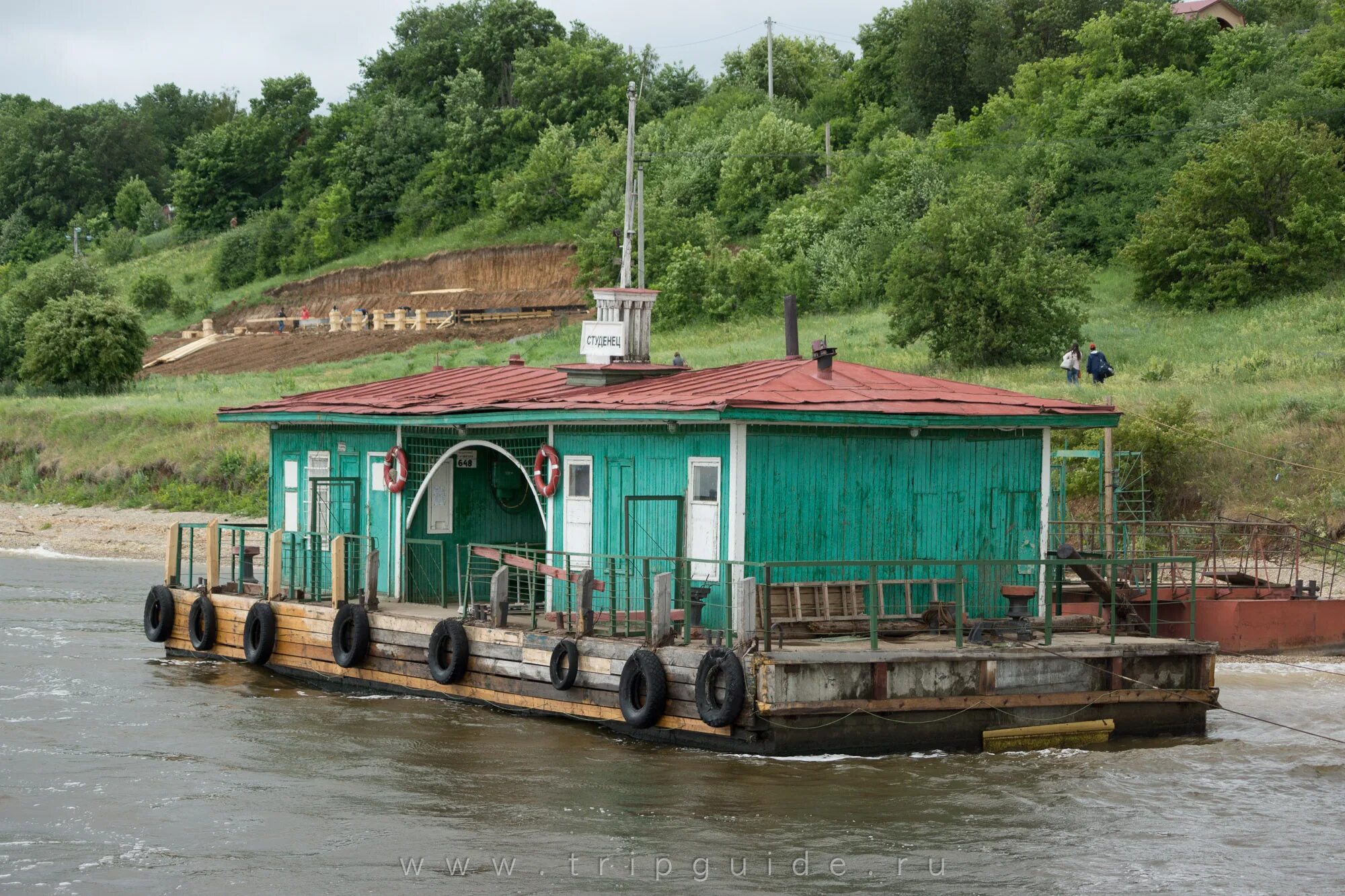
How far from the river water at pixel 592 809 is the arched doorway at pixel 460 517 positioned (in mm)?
2508

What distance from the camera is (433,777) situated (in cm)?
1570

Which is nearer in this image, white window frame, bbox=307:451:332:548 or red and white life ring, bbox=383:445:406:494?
red and white life ring, bbox=383:445:406:494

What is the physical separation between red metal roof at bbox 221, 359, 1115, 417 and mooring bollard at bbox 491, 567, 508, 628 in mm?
1946

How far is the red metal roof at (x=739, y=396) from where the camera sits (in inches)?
683

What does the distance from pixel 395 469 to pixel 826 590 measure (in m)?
6.83

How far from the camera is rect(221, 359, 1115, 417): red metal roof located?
57.0 feet

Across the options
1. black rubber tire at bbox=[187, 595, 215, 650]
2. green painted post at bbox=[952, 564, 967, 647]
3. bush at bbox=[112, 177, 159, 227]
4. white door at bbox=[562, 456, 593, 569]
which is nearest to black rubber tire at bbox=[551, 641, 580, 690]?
white door at bbox=[562, 456, 593, 569]

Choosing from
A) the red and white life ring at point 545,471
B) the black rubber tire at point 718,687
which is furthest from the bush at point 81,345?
Result: the black rubber tire at point 718,687

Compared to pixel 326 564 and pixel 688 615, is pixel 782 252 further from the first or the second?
pixel 688 615

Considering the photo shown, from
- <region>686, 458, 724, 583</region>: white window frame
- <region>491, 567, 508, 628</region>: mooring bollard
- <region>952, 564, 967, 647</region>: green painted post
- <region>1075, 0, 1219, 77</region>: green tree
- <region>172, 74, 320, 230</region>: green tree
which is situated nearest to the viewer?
<region>952, 564, 967, 647</region>: green painted post

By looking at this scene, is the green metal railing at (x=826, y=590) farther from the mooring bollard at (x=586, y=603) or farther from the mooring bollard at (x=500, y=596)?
the mooring bollard at (x=500, y=596)

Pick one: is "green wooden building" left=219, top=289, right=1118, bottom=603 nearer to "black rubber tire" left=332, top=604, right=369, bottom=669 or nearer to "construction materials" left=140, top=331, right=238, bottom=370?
"black rubber tire" left=332, top=604, right=369, bottom=669

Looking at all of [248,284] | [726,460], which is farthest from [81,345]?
[726,460]

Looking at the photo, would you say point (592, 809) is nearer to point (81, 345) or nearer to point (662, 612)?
point (662, 612)
